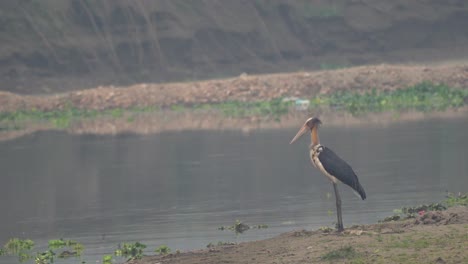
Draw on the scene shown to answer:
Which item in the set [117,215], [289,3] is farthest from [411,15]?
[117,215]

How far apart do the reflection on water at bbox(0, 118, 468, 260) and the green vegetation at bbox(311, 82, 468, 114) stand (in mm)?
6329

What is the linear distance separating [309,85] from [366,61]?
40.3ft

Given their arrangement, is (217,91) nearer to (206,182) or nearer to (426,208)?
(206,182)

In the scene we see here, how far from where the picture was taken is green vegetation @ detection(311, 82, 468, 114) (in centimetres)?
3709

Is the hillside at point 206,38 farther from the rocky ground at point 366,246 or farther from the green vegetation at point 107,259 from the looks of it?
the rocky ground at point 366,246

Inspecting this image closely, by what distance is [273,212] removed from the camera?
51.9ft

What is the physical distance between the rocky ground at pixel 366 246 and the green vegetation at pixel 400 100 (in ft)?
76.6

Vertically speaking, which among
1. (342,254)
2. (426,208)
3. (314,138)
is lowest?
(342,254)

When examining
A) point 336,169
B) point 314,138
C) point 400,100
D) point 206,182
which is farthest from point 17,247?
point 400,100

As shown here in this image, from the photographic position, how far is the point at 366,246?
434 inches

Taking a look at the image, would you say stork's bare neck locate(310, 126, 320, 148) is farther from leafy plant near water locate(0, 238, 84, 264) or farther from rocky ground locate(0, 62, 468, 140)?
rocky ground locate(0, 62, 468, 140)

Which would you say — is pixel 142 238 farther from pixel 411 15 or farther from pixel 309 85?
pixel 411 15

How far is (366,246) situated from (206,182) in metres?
9.20

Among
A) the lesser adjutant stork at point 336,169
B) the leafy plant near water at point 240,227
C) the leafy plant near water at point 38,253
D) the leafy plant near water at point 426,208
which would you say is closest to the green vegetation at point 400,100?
the leafy plant near water at point 426,208
